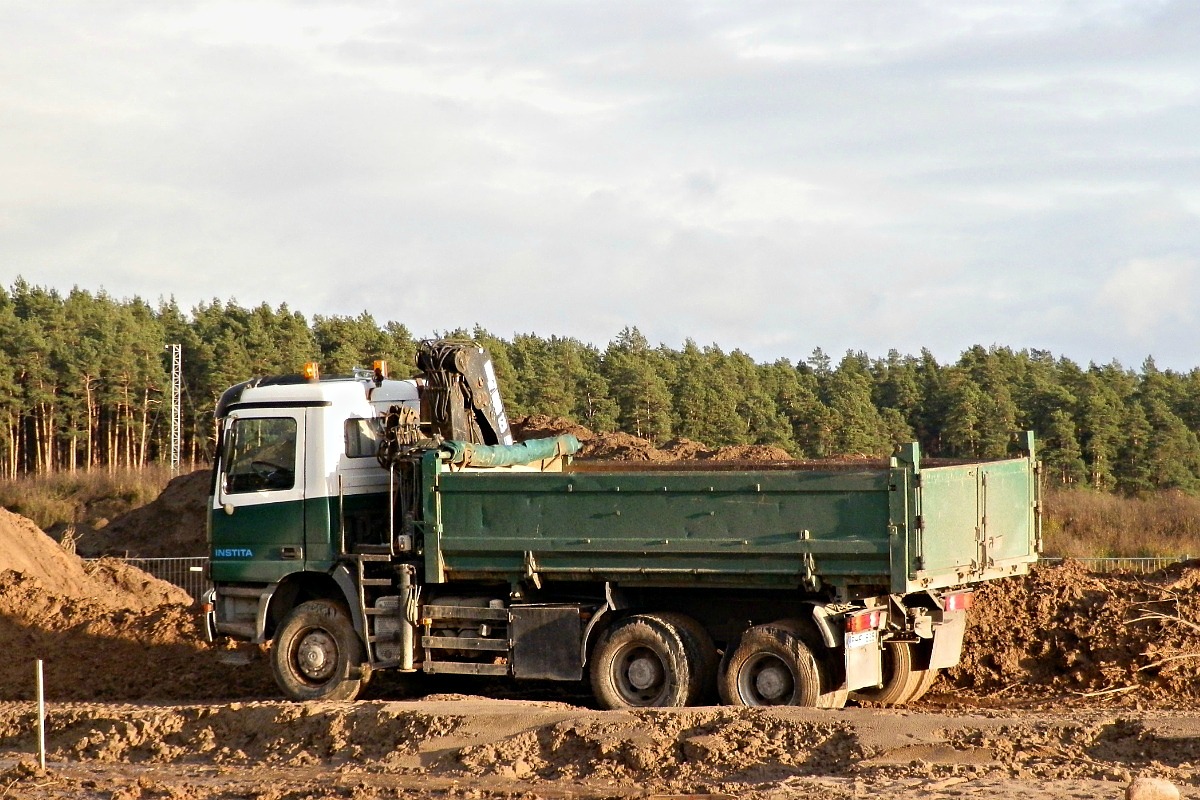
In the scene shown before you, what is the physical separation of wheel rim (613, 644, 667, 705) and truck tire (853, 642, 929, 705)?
1.88 meters

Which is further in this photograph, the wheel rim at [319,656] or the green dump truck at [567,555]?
the wheel rim at [319,656]

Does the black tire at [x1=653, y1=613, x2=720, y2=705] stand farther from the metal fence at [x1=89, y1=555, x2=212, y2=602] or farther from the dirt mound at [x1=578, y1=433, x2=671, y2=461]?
the metal fence at [x1=89, y1=555, x2=212, y2=602]

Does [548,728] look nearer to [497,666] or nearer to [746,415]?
[497,666]

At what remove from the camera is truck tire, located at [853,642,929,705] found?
1250 centimetres

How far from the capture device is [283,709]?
11.5 m

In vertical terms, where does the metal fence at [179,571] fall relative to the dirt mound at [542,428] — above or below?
below

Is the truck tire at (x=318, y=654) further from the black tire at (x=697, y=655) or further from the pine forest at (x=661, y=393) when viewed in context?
the pine forest at (x=661, y=393)

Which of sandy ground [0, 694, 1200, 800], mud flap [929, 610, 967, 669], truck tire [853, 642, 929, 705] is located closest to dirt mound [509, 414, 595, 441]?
truck tire [853, 642, 929, 705]

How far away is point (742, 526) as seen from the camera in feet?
37.3

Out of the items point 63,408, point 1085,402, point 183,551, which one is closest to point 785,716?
point 183,551

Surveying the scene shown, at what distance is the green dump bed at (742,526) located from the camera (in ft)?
36.1

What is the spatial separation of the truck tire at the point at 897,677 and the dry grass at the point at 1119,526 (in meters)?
18.2

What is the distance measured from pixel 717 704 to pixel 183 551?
20.4 m

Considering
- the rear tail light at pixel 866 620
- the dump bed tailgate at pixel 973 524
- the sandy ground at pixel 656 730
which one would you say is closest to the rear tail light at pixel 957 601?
the dump bed tailgate at pixel 973 524
